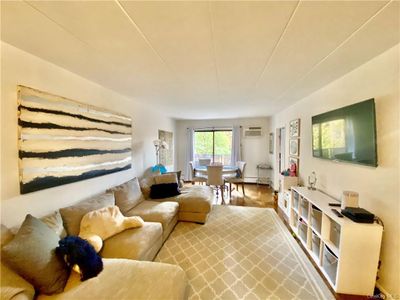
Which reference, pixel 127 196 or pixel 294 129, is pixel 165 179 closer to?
pixel 127 196

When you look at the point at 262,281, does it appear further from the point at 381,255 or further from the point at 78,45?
the point at 78,45

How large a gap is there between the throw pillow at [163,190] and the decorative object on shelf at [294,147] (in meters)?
2.59

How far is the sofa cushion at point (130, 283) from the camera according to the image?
46.8 inches

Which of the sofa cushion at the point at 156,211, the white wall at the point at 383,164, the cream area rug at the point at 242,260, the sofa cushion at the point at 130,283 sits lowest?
the cream area rug at the point at 242,260

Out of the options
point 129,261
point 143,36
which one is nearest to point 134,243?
point 129,261

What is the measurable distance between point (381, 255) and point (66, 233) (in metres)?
3.10

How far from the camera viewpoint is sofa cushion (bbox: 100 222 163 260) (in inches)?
66.6

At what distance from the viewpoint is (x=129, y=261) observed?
1.51 metres

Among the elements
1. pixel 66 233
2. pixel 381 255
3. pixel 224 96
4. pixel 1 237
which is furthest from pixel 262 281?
pixel 224 96

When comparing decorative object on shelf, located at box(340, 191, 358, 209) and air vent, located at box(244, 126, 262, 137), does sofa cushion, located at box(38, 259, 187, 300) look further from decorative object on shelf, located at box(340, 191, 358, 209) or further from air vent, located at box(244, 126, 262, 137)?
air vent, located at box(244, 126, 262, 137)

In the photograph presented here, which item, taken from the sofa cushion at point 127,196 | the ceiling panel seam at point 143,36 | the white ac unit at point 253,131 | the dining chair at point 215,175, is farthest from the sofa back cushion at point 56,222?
the white ac unit at point 253,131

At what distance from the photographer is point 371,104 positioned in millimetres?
1648

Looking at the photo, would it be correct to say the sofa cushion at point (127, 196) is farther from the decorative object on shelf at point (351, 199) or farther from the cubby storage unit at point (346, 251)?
the decorative object on shelf at point (351, 199)

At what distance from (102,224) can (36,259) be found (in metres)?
0.66
